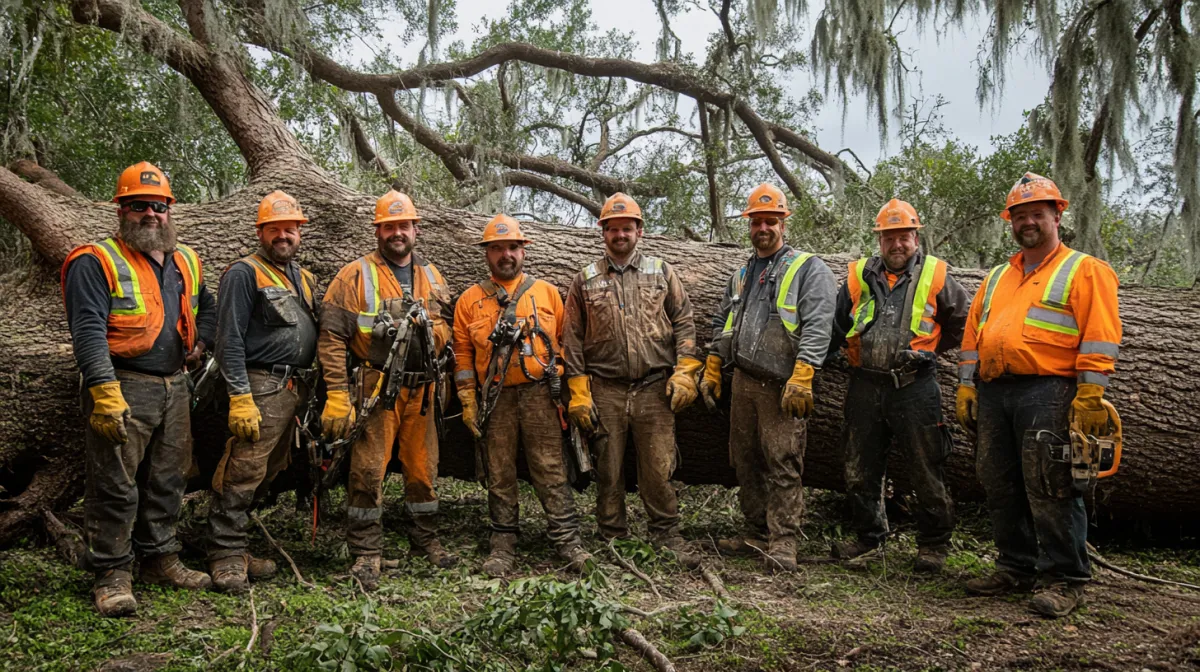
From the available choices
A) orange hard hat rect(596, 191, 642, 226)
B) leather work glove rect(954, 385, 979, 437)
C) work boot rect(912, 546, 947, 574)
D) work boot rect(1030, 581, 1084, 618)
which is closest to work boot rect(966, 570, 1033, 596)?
work boot rect(1030, 581, 1084, 618)

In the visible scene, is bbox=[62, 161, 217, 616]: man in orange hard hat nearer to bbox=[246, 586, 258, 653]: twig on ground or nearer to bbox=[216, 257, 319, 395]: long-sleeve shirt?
bbox=[216, 257, 319, 395]: long-sleeve shirt

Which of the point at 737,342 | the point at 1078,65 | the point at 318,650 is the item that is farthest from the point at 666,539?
the point at 1078,65

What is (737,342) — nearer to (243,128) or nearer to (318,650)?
(318,650)

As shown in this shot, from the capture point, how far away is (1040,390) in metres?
4.21

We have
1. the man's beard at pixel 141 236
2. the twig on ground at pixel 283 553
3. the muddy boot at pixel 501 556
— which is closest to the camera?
the man's beard at pixel 141 236

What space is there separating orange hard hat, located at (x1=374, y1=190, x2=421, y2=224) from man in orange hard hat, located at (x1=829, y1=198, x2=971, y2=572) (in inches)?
107

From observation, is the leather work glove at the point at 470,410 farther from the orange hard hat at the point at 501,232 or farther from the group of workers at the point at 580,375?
the orange hard hat at the point at 501,232

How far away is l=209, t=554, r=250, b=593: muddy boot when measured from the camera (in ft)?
14.5

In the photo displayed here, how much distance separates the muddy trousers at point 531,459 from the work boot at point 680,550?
0.52 metres

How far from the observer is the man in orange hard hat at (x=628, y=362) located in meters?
5.11

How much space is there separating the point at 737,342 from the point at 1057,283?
1733 millimetres

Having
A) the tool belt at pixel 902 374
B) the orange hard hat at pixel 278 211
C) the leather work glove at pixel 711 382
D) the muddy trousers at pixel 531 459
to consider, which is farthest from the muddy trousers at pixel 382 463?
the tool belt at pixel 902 374

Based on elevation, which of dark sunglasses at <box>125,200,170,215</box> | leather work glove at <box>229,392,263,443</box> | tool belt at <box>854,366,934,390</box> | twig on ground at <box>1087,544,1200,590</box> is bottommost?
twig on ground at <box>1087,544,1200,590</box>

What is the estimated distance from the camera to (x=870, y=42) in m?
9.26
